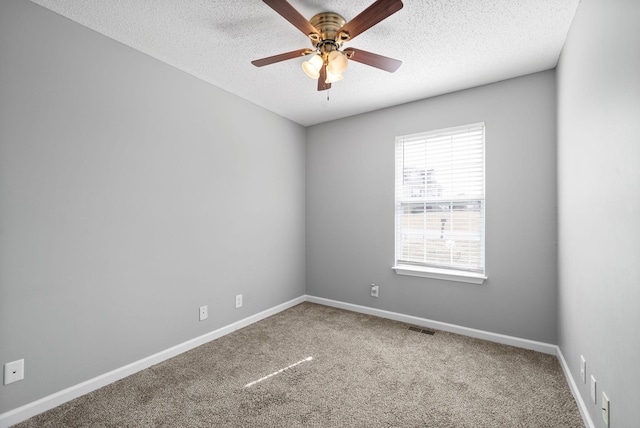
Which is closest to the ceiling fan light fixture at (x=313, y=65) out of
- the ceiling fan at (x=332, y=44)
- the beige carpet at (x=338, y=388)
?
the ceiling fan at (x=332, y=44)

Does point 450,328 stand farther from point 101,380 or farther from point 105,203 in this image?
point 105,203

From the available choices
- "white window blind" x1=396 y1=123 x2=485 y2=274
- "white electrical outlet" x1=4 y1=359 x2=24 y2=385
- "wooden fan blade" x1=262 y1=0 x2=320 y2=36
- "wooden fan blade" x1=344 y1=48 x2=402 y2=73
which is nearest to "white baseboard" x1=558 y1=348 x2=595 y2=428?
"white window blind" x1=396 y1=123 x2=485 y2=274

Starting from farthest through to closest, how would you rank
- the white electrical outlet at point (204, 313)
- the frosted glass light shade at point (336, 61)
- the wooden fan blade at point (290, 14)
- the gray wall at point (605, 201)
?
the white electrical outlet at point (204, 313) < the frosted glass light shade at point (336, 61) < the wooden fan blade at point (290, 14) < the gray wall at point (605, 201)

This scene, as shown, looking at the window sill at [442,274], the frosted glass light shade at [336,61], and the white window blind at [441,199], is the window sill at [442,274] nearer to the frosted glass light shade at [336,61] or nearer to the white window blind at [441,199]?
the white window blind at [441,199]

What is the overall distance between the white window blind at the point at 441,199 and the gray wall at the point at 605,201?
2.87 ft

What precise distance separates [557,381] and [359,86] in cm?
291

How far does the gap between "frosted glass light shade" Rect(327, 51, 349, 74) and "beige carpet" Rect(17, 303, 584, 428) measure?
2.18m

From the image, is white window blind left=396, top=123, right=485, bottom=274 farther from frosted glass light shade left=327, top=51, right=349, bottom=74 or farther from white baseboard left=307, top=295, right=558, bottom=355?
frosted glass light shade left=327, top=51, right=349, bottom=74


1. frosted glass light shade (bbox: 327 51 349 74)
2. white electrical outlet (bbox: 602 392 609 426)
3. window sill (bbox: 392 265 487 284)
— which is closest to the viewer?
white electrical outlet (bbox: 602 392 609 426)

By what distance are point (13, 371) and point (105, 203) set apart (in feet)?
3.61

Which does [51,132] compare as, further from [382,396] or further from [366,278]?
[366,278]

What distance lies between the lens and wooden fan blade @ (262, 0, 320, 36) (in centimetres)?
149

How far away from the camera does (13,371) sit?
1.73m

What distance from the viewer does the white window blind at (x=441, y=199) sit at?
301 centimetres
